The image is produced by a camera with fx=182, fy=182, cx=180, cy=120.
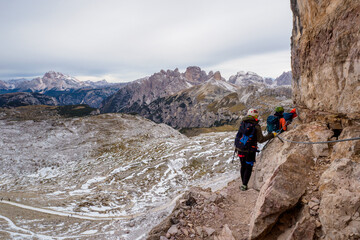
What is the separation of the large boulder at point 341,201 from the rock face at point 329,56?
Answer: 262 centimetres

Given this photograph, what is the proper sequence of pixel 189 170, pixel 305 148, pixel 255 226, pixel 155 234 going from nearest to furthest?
Answer: pixel 255 226 < pixel 305 148 < pixel 155 234 < pixel 189 170

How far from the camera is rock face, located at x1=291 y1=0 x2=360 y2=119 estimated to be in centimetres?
751

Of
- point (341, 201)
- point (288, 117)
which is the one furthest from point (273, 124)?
point (341, 201)

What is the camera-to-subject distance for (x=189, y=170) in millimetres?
41594

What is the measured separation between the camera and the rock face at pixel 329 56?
7.51 m

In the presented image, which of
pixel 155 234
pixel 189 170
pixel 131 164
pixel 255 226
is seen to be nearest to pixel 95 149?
pixel 131 164

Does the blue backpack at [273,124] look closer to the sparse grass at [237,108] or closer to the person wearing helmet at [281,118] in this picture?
the person wearing helmet at [281,118]

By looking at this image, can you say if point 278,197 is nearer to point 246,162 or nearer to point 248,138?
point 248,138

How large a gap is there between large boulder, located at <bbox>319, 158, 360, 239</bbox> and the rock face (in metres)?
2.62

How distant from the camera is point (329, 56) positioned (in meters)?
8.97

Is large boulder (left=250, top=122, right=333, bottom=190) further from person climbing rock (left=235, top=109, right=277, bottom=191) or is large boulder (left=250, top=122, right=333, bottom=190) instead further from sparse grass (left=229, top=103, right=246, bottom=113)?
sparse grass (left=229, top=103, right=246, bottom=113)

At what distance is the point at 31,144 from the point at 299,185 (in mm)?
76197

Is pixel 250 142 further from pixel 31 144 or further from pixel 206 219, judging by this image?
→ pixel 31 144

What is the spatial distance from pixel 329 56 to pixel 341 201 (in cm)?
700
